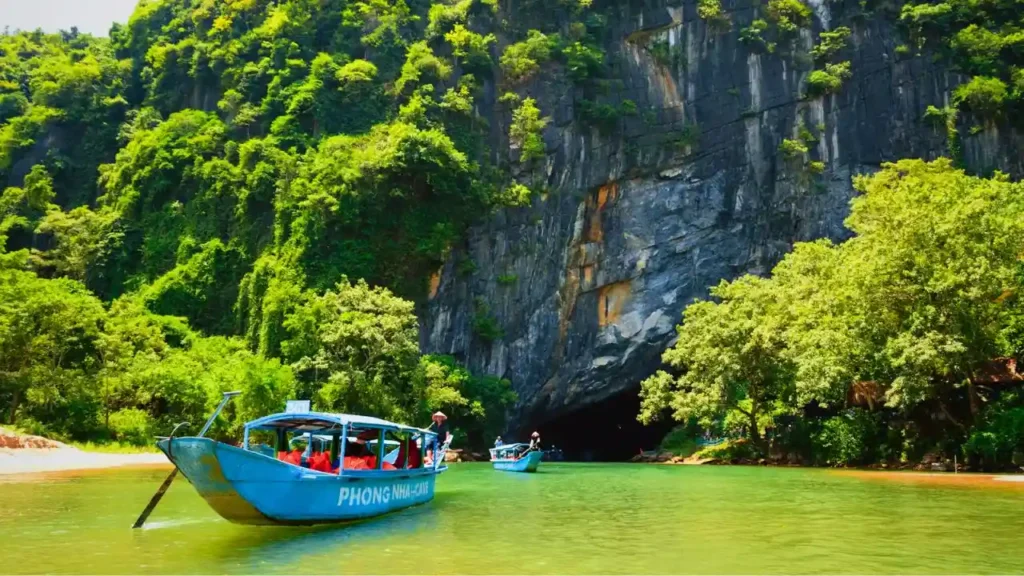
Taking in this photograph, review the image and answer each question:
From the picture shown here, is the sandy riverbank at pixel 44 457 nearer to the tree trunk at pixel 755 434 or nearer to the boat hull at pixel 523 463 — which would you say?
the boat hull at pixel 523 463

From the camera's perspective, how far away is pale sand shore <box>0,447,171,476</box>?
22.1m

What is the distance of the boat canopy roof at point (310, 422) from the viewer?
40.8 feet

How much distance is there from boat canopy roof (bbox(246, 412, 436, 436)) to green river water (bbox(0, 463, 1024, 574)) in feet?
5.09

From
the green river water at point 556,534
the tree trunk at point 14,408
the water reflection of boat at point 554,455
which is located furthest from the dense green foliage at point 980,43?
the tree trunk at point 14,408

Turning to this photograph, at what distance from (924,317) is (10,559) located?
21479 mm

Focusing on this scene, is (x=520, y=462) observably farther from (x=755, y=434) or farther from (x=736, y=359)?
(x=755, y=434)

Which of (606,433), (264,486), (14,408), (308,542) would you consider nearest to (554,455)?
(606,433)

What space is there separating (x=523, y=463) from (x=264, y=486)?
16271mm

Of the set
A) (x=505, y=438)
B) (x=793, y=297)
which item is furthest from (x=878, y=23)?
(x=505, y=438)

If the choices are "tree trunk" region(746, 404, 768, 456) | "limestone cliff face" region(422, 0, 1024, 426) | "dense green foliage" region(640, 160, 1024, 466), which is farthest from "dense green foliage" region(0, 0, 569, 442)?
"dense green foliage" region(640, 160, 1024, 466)

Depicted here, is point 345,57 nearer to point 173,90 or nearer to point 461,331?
point 173,90

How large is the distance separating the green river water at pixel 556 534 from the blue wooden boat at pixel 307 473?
324 millimetres

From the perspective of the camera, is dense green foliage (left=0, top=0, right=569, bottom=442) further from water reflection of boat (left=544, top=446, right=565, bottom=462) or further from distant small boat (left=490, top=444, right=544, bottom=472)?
water reflection of boat (left=544, top=446, right=565, bottom=462)

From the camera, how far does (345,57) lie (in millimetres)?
43625
